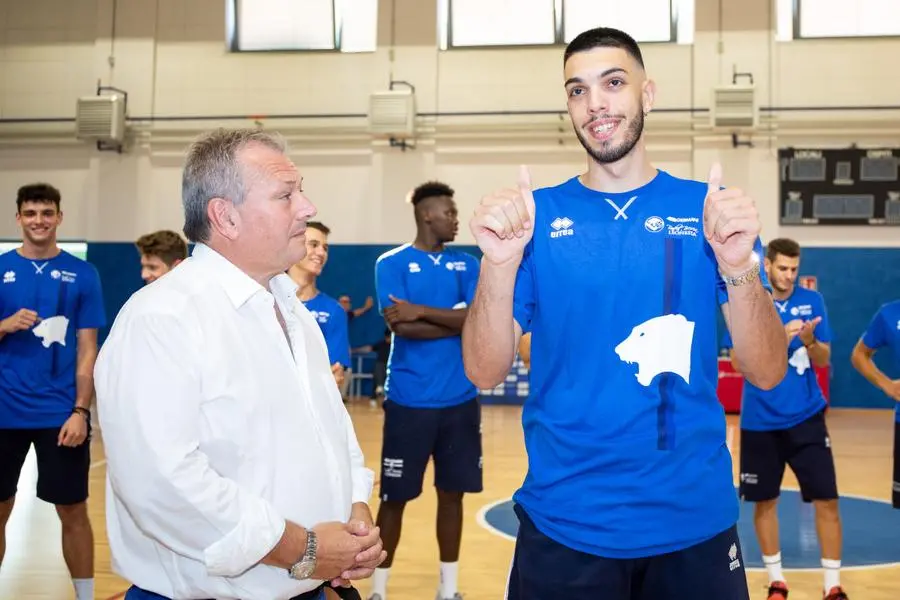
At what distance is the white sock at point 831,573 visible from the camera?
503 centimetres

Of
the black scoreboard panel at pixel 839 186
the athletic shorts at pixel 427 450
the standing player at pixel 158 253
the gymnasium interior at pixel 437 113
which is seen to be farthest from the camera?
the gymnasium interior at pixel 437 113

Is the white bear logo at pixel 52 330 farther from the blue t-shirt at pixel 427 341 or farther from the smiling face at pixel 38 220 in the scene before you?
the blue t-shirt at pixel 427 341

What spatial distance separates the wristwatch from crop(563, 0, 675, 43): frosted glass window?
14.1 m

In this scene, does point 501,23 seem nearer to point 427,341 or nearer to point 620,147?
point 427,341

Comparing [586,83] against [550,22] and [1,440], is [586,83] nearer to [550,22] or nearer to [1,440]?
[1,440]

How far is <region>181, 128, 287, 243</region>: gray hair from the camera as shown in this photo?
2.21 meters

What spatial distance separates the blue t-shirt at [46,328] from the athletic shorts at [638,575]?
3.38 meters

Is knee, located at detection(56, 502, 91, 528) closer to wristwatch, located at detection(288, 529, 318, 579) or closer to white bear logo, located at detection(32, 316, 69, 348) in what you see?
white bear logo, located at detection(32, 316, 69, 348)

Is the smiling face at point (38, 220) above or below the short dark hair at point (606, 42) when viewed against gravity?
below

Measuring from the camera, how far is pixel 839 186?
14.6 meters

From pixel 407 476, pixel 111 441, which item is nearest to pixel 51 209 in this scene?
pixel 407 476

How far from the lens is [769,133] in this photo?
49.5 ft

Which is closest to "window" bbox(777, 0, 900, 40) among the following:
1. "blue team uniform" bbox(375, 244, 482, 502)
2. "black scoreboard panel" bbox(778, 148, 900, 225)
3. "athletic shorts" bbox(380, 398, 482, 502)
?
"black scoreboard panel" bbox(778, 148, 900, 225)

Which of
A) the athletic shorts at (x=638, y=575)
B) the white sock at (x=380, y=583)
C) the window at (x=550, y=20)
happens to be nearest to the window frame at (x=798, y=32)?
the window at (x=550, y=20)
